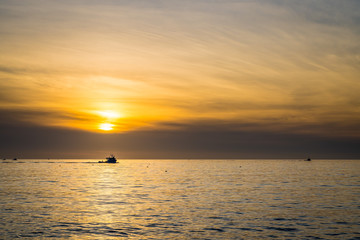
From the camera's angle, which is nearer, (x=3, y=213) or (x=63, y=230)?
(x=63, y=230)

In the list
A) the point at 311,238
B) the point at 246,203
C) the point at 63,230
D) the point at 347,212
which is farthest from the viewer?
the point at 246,203

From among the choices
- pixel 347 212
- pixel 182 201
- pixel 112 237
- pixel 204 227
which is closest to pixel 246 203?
pixel 182 201

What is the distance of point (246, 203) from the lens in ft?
227

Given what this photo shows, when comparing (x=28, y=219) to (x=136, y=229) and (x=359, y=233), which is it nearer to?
(x=136, y=229)

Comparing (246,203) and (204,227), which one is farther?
(246,203)

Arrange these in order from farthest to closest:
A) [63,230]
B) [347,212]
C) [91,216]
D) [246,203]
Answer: [246,203], [347,212], [91,216], [63,230]

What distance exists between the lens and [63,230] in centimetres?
4444

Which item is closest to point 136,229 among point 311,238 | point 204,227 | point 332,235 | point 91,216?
point 204,227

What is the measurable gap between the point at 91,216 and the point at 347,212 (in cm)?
4140

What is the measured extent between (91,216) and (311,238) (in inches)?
1252

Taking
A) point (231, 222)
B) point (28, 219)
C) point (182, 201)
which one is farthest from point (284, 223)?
point (28, 219)

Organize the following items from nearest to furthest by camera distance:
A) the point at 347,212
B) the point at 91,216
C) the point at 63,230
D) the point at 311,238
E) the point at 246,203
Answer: the point at 311,238, the point at 63,230, the point at 91,216, the point at 347,212, the point at 246,203

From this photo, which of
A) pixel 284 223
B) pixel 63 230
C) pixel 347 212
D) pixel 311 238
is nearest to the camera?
pixel 311 238

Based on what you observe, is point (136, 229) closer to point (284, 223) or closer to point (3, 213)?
point (284, 223)
